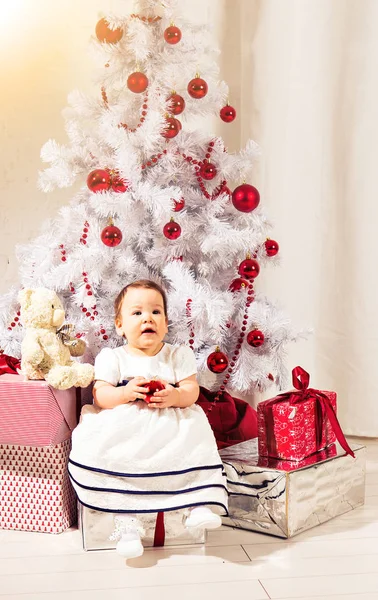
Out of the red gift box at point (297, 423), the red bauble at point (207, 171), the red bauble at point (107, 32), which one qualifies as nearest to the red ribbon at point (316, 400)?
the red gift box at point (297, 423)

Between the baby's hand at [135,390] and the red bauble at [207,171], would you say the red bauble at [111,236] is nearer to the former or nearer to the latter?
the red bauble at [207,171]

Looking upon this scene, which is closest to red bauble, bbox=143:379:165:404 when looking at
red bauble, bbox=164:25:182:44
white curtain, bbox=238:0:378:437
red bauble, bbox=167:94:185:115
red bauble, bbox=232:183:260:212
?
red bauble, bbox=232:183:260:212

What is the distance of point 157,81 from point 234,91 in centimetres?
76

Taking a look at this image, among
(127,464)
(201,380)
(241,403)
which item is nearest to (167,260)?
(201,380)

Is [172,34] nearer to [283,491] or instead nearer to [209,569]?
[283,491]

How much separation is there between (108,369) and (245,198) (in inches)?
24.3

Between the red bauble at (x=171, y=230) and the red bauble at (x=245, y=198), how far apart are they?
0.19 m

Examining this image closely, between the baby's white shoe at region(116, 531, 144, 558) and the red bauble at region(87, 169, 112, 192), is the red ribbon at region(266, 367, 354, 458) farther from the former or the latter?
the red bauble at region(87, 169, 112, 192)

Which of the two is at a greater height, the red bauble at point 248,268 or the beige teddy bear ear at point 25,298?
the red bauble at point 248,268

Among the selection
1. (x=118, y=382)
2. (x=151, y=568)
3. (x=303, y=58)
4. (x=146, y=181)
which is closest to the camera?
(x=151, y=568)

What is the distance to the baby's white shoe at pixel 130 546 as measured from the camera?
1460 mm

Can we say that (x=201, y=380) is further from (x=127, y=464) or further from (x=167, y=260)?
(x=127, y=464)

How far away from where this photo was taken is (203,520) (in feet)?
4.97

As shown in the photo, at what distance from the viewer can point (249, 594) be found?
1371 millimetres
